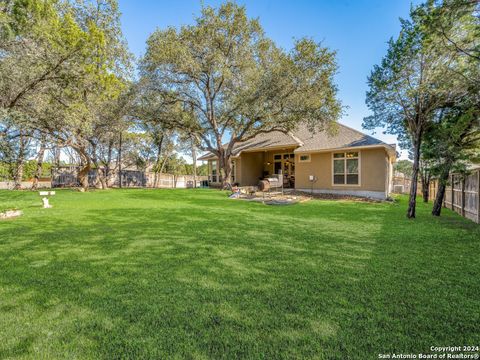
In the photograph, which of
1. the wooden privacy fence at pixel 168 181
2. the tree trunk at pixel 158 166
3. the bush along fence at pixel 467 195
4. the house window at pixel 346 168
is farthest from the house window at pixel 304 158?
the tree trunk at pixel 158 166

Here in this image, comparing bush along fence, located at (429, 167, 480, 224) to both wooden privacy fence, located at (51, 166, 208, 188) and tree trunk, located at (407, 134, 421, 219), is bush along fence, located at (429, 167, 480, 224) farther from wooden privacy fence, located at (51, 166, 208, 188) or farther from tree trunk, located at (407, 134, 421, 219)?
wooden privacy fence, located at (51, 166, 208, 188)

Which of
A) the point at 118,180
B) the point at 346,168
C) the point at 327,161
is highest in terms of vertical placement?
Result: the point at 327,161

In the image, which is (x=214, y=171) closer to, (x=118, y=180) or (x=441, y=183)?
(x=118, y=180)

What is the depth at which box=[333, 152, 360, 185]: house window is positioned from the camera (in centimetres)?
1439

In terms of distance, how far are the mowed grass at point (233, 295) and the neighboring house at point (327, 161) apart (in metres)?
9.29

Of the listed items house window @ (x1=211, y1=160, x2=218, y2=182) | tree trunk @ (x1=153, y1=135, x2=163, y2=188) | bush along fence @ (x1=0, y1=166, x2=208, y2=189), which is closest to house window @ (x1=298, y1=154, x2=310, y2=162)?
house window @ (x1=211, y1=160, x2=218, y2=182)

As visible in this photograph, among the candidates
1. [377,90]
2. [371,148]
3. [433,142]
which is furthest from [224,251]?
[371,148]

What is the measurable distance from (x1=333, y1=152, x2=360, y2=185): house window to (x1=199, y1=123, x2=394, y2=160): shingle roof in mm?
761

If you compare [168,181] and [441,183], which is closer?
[441,183]

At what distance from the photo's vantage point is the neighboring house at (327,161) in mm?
13758

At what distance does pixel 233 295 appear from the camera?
263 centimetres

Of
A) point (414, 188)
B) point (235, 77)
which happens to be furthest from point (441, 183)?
point (235, 77)

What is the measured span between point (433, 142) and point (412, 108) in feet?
4.59

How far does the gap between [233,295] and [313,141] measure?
1499 centimetres
